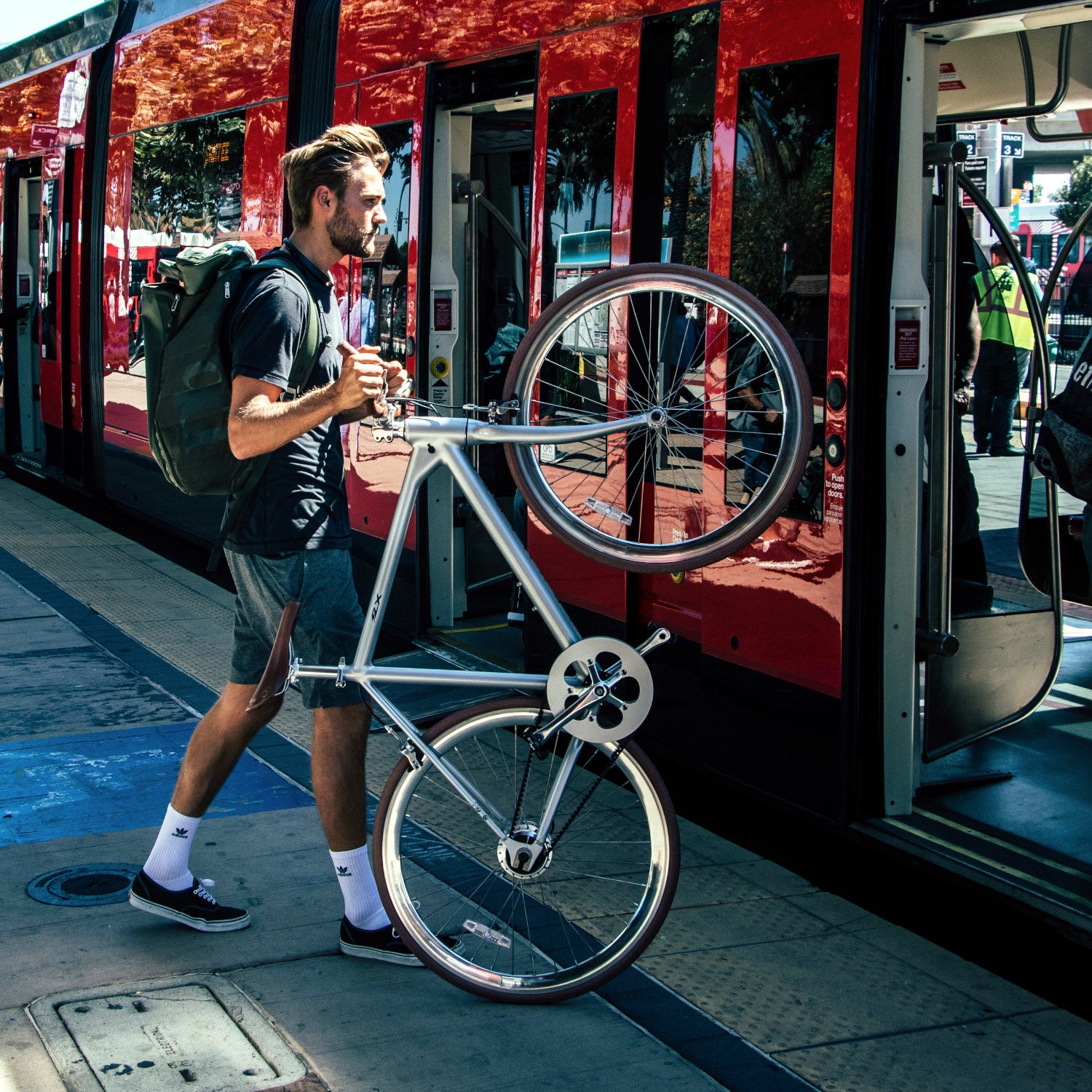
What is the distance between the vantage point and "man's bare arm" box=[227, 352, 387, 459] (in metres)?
→ 3.08

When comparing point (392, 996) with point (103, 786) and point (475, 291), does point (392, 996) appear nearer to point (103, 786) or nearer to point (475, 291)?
point (103, 786)

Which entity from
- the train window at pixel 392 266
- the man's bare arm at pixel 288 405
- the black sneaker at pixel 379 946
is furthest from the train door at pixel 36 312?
the black sneaker at pixel 379 946

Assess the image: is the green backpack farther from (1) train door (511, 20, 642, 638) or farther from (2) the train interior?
(2) the train interior

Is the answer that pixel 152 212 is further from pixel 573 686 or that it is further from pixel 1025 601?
pixel 573 686

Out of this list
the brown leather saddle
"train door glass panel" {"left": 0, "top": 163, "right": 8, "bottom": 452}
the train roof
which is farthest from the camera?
"train door glass panel" {"left": 0, "top": 163, "right": 8, "bottom": 452}

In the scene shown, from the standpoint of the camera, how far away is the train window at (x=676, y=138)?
4398mm

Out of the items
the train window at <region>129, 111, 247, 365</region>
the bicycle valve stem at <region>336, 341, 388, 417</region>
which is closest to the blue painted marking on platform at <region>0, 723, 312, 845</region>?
the bicycle valve stem at <region>336, 341, 388, 417</region>

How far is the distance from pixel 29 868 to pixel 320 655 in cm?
121

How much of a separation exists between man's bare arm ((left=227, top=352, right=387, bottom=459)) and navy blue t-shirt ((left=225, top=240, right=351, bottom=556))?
0.14 feet

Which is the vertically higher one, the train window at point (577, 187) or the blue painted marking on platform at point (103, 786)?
the train window at point (577, 187)

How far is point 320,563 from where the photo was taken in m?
3.45

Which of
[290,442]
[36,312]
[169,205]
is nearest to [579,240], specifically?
[290,442]

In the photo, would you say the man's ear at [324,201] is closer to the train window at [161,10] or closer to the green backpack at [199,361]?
the green backpack at [199,361]

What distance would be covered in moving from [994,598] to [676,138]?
1.99 meters
